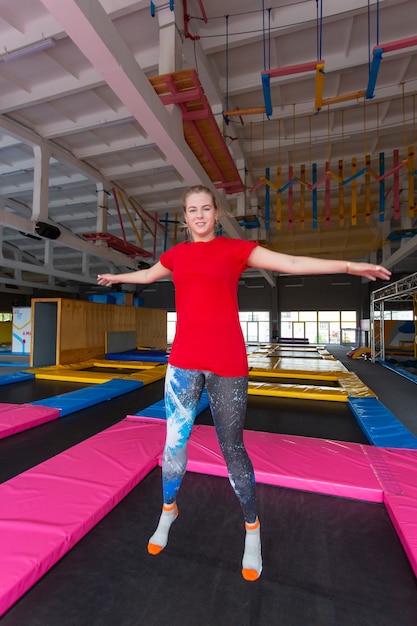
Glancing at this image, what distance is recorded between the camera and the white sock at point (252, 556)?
1.11 meters

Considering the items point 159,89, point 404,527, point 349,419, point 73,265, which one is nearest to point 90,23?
point 159,89

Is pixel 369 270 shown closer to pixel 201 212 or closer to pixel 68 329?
pixel 201 212

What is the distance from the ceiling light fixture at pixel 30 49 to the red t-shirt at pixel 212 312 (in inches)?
183

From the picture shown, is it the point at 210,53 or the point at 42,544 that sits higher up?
the point at 210,53

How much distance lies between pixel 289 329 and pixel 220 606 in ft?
56.7

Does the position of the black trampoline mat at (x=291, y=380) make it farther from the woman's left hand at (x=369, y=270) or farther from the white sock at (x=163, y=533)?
the woman's left hand at (x=369, y=270)

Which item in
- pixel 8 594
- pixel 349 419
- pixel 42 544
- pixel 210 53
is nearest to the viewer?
pixel 8 594

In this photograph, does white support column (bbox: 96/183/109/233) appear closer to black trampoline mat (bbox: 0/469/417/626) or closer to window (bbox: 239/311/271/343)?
black trampoline mat (bbox: 0/469/417/626)

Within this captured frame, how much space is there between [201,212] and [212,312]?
15.4 inches

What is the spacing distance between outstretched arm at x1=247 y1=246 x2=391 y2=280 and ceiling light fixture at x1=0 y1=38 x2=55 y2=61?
471 centimetres

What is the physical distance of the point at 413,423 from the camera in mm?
3311

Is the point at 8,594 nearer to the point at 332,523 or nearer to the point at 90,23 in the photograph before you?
the point at 332,523

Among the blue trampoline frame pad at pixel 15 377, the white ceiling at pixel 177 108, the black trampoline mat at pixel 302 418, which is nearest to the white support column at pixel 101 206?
the white ceiling at pixel 177 108

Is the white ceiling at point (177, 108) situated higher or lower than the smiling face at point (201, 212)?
higher
